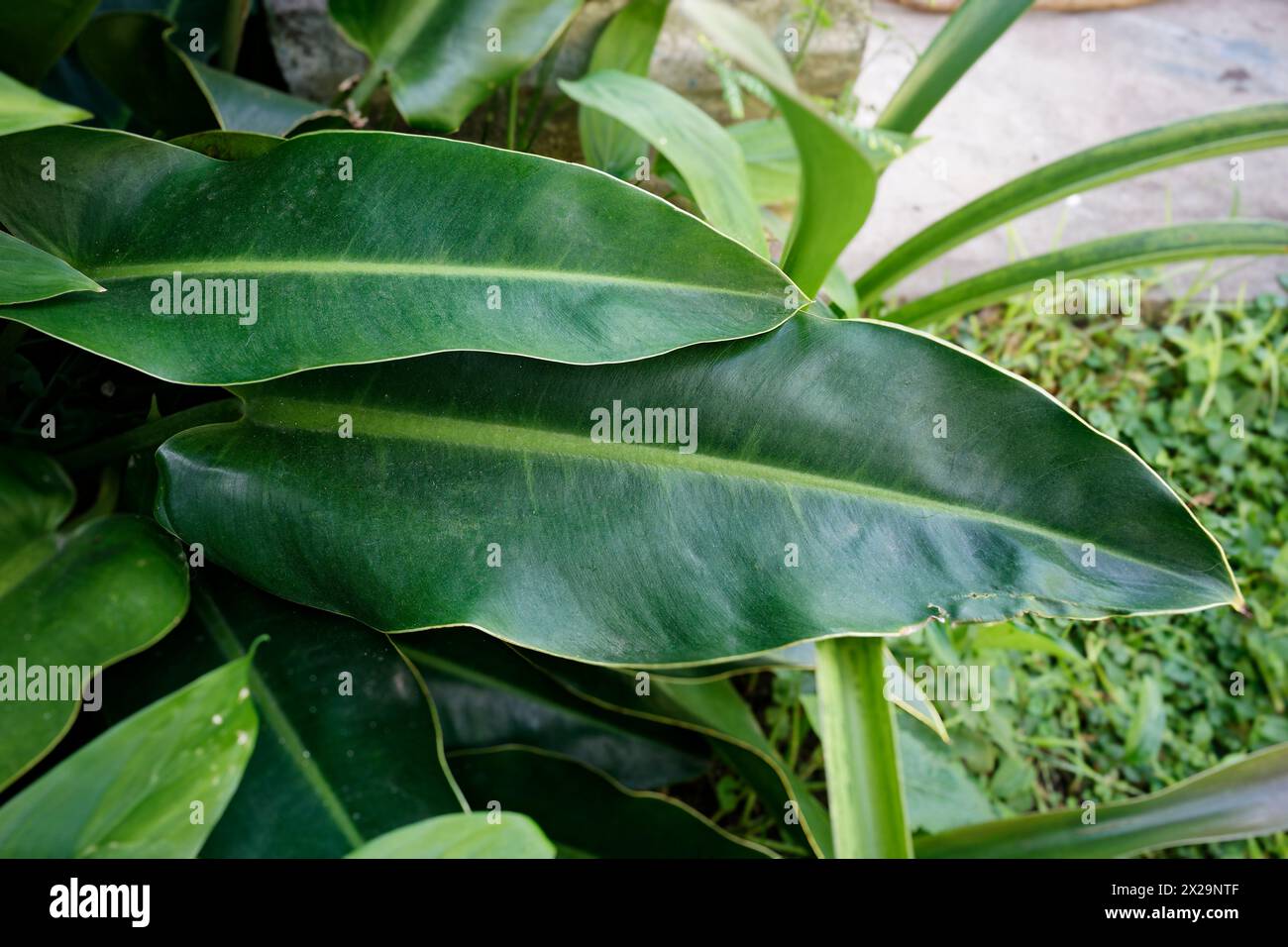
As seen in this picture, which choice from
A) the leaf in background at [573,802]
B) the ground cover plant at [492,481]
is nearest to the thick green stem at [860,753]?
the ground cover plant at [492,481]

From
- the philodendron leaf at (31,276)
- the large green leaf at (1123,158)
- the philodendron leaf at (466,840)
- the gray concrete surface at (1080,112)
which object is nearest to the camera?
the philodendron leaf at (466,840)

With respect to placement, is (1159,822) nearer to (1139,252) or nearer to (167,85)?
(1139,252)

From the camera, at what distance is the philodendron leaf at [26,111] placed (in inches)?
21.6

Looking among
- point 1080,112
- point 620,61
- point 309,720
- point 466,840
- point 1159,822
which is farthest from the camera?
point 1080,112

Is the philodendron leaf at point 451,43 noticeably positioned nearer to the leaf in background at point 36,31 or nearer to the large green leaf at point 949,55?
the leaf in background at point 36,31

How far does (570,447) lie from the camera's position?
2.08 ft

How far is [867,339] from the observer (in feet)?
1.96

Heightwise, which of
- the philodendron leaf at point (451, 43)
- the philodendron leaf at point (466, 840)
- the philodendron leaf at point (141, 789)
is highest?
the philodendron leaf at point (451, 43)

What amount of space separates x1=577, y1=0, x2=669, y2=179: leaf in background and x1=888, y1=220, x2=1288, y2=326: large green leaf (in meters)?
0.45

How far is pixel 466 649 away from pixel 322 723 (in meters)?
0.24

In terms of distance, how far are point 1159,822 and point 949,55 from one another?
753 mm

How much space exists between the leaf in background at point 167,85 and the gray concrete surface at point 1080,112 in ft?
3.79

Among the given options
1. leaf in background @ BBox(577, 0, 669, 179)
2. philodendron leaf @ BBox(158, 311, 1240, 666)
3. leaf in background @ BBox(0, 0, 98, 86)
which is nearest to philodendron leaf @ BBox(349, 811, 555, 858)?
philodendron leaf @ BBox(158, 311, 1240, 666)

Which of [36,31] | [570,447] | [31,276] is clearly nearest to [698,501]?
[570,447]
